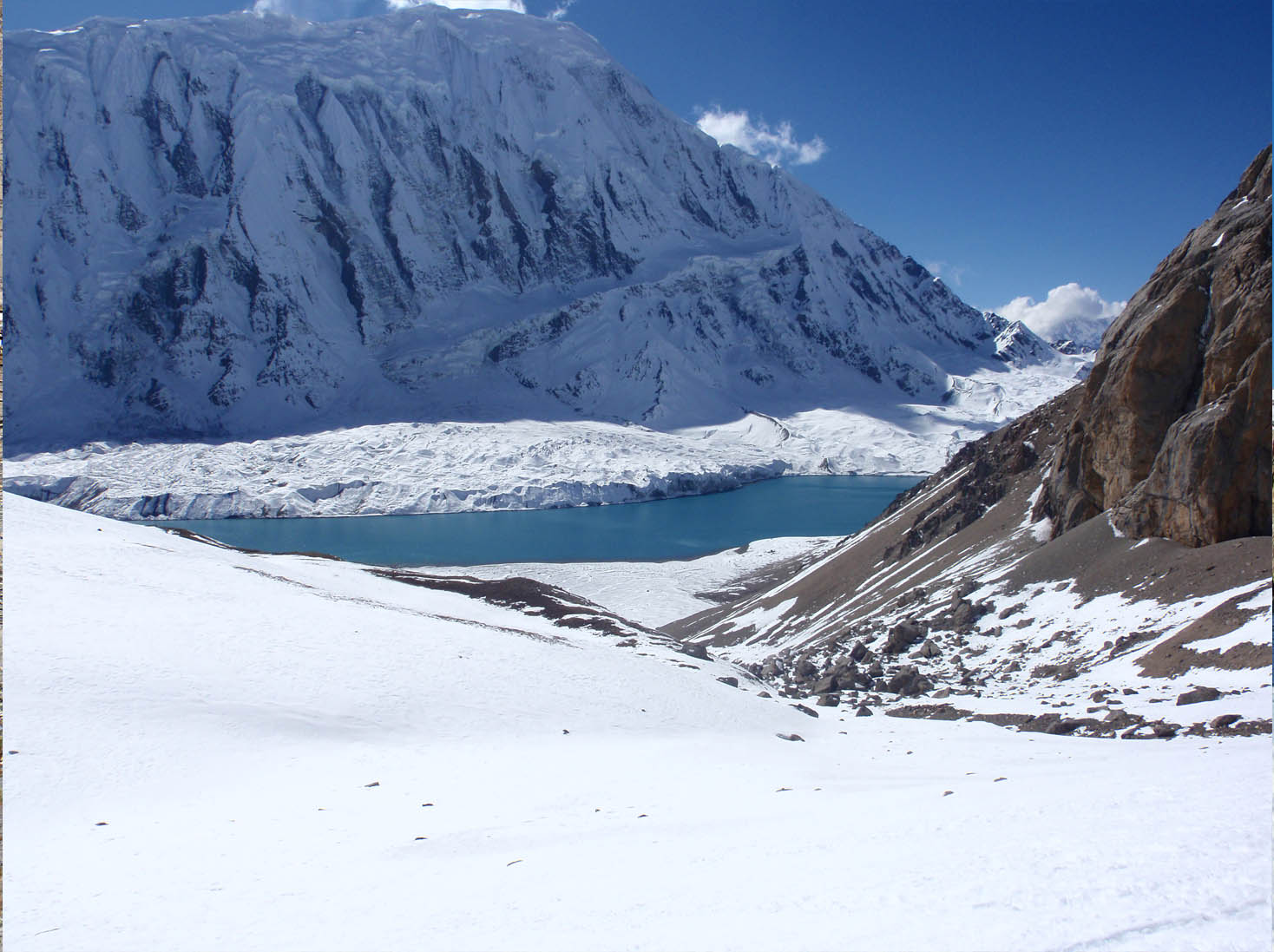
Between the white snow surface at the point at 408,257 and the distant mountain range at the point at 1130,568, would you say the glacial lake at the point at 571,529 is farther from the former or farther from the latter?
the distant mountain range at the point at 1130,568

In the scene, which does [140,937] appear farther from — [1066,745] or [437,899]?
[1066,745]

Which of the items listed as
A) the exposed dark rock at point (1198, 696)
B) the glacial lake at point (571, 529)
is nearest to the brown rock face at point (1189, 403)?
the exposed dark rock at point (1198, 696)

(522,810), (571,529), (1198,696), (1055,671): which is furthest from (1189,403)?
(571,529)

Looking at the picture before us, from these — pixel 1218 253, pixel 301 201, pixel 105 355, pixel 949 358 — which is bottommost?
pixel 1218 253

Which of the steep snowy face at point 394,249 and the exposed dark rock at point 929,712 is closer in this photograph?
the exposed dark rock at point 929,712

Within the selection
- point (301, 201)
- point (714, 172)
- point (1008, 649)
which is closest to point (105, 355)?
point (301, 201)

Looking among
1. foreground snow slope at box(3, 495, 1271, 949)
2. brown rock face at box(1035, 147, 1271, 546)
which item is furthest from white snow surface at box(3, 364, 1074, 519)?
foreground snow slope at box(3, 495, 1271, 949)

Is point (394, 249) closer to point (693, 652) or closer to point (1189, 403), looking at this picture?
point (693, 652)
